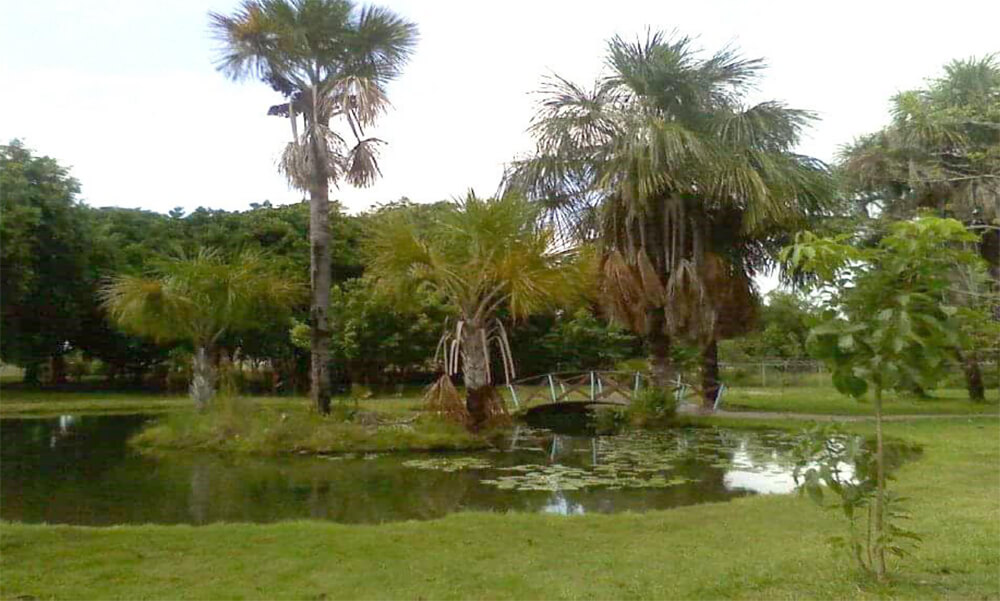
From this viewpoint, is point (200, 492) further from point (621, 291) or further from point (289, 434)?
point (621, 291)

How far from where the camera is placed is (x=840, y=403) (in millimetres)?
21797

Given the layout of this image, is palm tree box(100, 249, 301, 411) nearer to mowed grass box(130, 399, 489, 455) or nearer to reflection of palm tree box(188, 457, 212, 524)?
mowed grass box(130, 399, 489, 455)

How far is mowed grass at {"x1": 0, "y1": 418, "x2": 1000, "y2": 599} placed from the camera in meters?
4.89

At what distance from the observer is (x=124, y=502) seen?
28.8ft

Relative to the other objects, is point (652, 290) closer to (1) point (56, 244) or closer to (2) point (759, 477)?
(2) point (759, 477)

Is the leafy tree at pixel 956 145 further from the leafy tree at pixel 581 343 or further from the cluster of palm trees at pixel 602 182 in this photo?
the leafy tree at pixel 581 343

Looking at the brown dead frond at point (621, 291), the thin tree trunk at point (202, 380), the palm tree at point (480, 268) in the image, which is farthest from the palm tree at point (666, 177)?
the thin tree trunk at point (202, 380)

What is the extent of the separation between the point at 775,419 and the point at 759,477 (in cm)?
712

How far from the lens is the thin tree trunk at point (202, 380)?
16375 mm

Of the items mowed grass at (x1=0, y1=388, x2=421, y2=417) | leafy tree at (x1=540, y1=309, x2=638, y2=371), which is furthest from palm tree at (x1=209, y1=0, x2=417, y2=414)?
leafy tree at (x1=540, y1=309, x2=638, y2=371)

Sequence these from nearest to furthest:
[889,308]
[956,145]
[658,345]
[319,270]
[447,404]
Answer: [889,308] → [956,145] → [447,404] → [319,270] → [658,345]

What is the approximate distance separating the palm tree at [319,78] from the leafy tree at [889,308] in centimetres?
1211

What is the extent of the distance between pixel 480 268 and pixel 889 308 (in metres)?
10.5

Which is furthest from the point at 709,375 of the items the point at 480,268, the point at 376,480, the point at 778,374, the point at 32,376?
the point at 32,376
